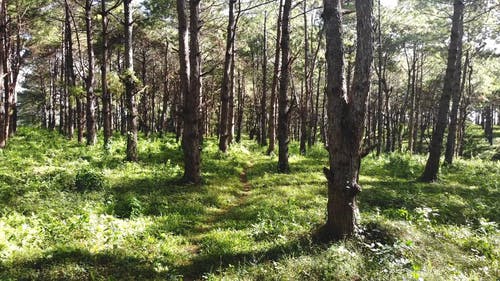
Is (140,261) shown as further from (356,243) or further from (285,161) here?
(285,161)

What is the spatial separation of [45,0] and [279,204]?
18826mm

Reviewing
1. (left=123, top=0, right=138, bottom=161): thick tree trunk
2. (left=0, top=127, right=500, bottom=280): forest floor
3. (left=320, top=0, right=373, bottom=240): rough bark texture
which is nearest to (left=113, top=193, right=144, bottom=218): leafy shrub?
(left=0, top=127, right=500, bottom=280): forest floor

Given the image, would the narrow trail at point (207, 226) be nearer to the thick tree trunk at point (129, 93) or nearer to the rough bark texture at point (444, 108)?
the thick tree trunk at point (129, 93)

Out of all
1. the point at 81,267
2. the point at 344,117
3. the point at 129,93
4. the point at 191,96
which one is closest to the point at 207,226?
the point at 81,267

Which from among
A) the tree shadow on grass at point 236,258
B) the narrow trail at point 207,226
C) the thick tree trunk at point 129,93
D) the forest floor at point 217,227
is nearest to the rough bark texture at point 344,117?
the forest floor at point 217,227

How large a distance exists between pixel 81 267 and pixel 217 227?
3262mm

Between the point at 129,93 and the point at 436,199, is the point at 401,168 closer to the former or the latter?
the point at 436,199

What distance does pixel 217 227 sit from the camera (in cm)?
823

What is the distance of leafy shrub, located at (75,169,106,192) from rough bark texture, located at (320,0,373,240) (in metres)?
6.55

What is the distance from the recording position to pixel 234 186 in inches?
494

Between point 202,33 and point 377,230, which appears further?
point 202,33

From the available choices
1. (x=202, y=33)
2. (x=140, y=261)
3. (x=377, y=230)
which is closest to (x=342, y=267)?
(x=377, y=230)

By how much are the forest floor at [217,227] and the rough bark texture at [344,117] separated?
1.66 ft

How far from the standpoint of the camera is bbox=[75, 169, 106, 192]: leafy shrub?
31.9 feet
